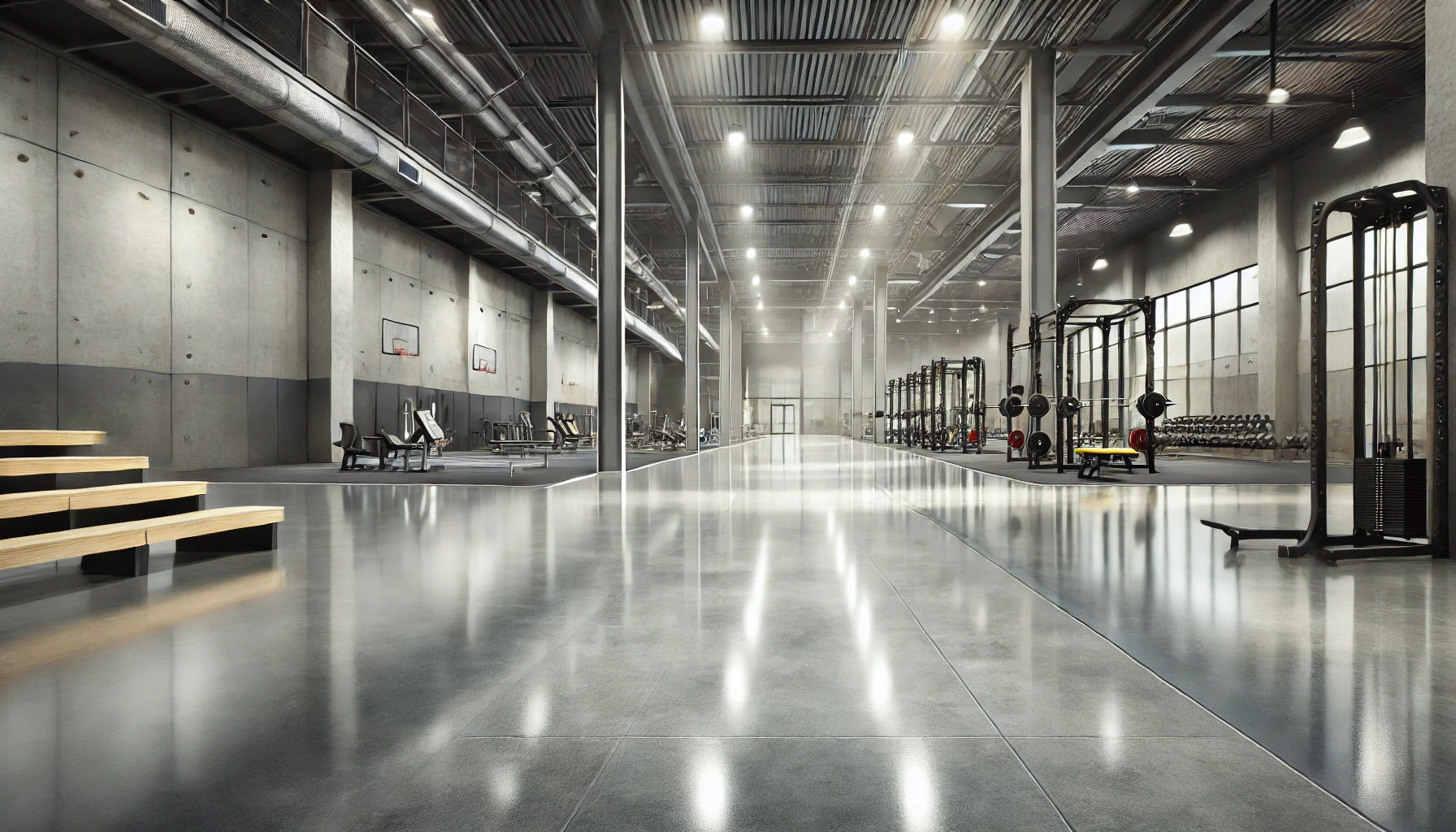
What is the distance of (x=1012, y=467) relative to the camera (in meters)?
13.3

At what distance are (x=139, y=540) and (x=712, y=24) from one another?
10721mm

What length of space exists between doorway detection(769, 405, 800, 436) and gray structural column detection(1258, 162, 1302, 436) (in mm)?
31734

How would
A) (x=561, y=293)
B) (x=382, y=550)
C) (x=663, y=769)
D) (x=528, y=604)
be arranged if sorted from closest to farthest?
(x=663, y=769) → (x=528, y=604) → (x=382, y=550) → (x=561, y=293)

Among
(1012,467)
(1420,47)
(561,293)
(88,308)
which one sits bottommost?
(1012,467)

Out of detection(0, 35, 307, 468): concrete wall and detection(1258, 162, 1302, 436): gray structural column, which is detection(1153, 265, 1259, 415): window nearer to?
detection(1258, 162, 1302, 436): gray structural column

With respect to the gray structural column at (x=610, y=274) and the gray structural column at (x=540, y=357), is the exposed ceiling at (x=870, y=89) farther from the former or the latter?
the gray structural column at (x=540, y=357)

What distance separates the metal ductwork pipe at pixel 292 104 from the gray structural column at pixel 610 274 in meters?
3.72

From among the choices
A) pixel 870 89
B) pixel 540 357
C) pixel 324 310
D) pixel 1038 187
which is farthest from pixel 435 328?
pixel 1038 187

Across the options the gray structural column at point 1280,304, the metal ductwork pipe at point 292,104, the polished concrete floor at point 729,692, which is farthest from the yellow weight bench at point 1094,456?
the metal ductwork pipe at point 292,104

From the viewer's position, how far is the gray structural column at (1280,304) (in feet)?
56.4

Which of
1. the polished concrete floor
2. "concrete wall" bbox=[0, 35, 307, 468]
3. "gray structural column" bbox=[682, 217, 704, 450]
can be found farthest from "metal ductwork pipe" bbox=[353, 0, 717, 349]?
the polished concrete floor

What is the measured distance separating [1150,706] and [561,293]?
2626 cm

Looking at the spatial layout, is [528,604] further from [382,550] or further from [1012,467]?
[1012,467]

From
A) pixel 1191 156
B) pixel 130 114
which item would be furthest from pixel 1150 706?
pixel 1191 156
